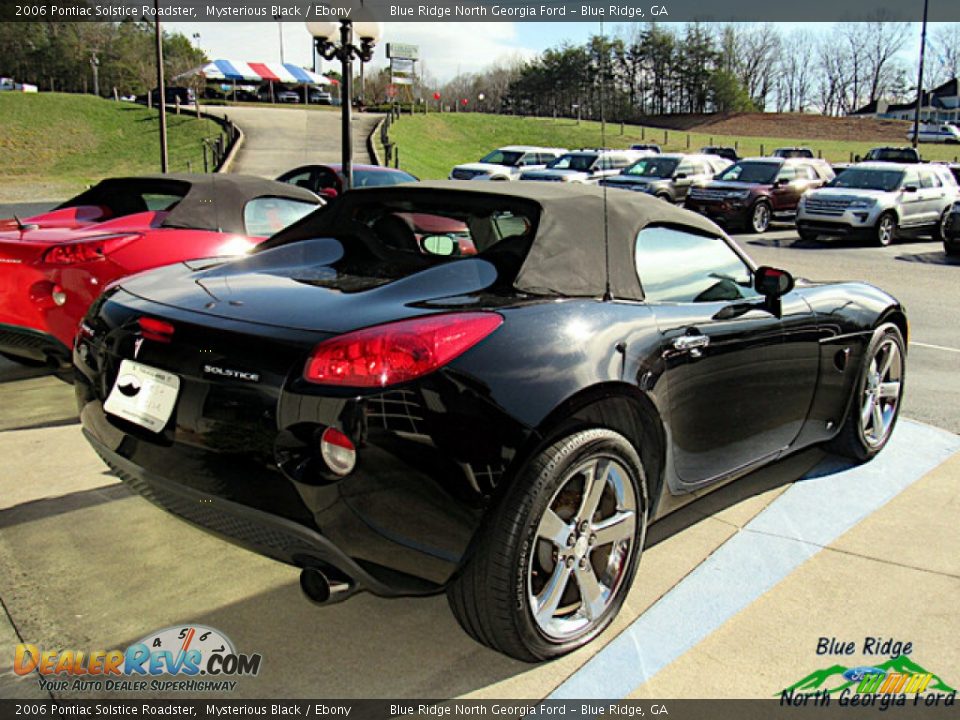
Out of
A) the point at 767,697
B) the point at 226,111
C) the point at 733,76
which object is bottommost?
the point at 767,697

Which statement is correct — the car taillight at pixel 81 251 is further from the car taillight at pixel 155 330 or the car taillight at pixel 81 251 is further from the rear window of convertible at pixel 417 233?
the car taillight at pixel 155 330

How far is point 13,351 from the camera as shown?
5484 mm

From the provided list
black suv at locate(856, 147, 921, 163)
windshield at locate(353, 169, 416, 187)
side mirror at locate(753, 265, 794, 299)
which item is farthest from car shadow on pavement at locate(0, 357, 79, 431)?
black suv at locate(856, 147, 921, 163)

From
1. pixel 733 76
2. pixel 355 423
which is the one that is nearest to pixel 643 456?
pixel 355 423

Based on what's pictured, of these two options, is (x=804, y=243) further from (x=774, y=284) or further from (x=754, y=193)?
(x=774, y=284)

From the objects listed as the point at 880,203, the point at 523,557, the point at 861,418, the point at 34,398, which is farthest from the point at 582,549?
the point at 880,203

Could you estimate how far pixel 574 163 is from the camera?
98.4ft

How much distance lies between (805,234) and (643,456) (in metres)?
18.0

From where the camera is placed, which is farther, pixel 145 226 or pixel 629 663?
pixel 145 226

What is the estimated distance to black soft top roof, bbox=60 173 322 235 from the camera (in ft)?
21.1

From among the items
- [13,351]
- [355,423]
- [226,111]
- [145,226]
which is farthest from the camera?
[226,111]

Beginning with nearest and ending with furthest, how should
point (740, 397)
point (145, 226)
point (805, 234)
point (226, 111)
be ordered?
1. point (740, 397)
2. point (145, 226)
3. point (805, 234)
4. point (226, 111)

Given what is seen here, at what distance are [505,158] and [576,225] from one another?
101 feet

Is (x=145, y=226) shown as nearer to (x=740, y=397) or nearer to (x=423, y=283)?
(x=423, y=283)
